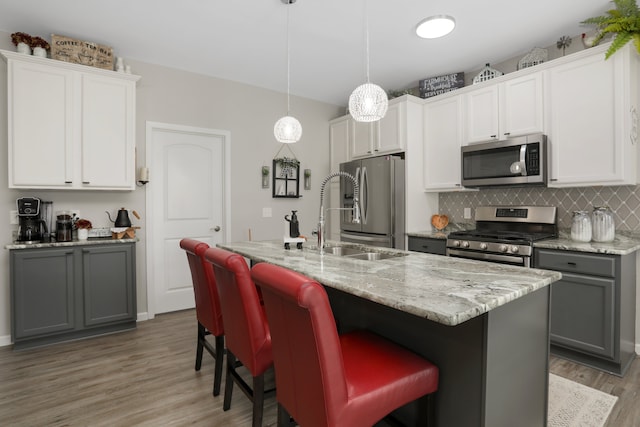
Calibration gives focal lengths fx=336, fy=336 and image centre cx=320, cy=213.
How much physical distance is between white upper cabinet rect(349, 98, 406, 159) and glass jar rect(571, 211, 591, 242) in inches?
70.9

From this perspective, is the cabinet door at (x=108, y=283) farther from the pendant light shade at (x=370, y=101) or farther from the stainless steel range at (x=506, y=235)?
the stainless steel range at (x=506, y=235)

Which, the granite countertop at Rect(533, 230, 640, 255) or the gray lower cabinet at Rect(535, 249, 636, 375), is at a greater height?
the granite countertop at Rect(533, 230, 640, 255)

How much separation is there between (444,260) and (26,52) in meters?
3.73

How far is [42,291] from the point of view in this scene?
2859mm

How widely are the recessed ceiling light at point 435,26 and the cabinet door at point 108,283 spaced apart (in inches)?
130

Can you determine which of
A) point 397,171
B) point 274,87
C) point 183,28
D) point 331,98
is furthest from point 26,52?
point 397,171

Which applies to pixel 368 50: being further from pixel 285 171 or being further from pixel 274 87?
pixel 285 171

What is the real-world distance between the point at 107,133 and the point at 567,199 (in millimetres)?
4331

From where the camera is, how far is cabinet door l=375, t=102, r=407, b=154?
12.7 ft

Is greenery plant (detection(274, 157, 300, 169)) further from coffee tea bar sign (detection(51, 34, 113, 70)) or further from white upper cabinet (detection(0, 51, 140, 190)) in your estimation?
coffee tea bar sign (detection(51, 34, 113, 70))

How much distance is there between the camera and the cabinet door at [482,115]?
10.9 ft

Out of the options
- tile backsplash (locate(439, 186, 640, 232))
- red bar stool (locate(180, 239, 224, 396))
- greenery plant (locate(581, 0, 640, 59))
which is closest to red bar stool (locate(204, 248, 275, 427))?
red bar stool (locate(180, 239, 224, 396))

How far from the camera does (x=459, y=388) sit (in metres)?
1.26

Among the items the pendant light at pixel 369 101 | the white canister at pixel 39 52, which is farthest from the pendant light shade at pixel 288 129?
the white canister at pixel 39 52
